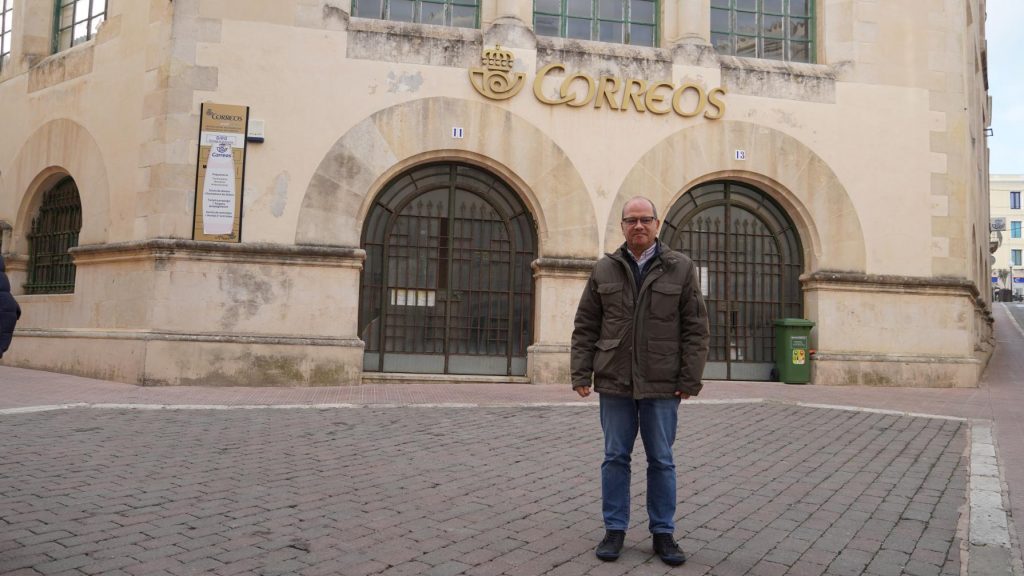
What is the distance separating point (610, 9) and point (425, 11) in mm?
3293

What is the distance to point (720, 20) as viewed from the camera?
13953 mm

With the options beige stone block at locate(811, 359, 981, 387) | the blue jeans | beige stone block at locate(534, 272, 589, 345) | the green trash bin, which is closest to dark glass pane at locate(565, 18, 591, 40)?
beige stone block at locate(534, 272, 589, 345)

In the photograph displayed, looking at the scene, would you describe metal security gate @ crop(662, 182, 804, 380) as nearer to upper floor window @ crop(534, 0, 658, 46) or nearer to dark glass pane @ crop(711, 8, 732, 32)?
dark glass pane @ crop(711, 8, 732, 32)

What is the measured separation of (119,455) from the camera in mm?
6055

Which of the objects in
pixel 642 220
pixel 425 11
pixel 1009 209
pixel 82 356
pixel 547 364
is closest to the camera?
pixel 642 220

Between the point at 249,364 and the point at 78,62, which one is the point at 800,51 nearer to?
the point at 249,364

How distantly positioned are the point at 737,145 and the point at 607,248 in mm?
3045

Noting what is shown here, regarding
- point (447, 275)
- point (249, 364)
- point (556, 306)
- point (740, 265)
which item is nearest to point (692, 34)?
point (740, 265)

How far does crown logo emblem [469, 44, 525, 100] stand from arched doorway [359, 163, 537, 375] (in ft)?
4.32

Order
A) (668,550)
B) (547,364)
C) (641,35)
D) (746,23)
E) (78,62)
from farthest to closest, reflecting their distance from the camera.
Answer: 1. (746,23)
2. (641,35)
3. (78,62)
4. (547,364)
5. (668,550)

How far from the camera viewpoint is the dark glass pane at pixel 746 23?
14.0m

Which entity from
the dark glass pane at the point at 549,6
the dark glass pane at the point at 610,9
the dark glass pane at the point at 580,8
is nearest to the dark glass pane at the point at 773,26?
the dark glass pane at the point at 610,9

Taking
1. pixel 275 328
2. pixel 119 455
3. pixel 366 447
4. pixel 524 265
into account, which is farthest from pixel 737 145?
pixel 119 455

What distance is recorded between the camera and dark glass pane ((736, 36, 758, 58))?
45.9ft
